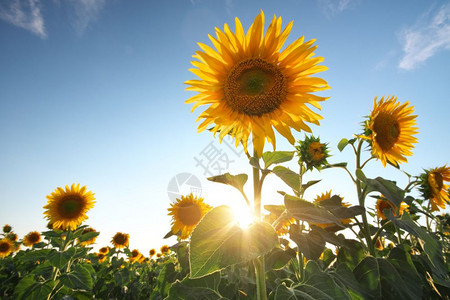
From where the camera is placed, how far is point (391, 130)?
301cm

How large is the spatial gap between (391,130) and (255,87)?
1.95 metres

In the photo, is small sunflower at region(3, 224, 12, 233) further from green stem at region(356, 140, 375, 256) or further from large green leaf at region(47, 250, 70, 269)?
green stem at region(356, 140, 375, 256)

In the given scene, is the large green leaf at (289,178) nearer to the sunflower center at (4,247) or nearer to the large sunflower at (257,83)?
the large sunflower at (257,83)

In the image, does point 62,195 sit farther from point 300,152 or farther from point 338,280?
point 338,280

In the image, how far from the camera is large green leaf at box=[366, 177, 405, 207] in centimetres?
186

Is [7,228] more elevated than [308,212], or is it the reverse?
[7,228]

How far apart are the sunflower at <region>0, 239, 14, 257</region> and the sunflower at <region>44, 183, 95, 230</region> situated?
7.47m

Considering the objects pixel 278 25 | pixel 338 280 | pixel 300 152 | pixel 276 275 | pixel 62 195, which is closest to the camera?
pixel 338 280

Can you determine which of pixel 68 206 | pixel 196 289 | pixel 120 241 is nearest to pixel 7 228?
pixel 120 241

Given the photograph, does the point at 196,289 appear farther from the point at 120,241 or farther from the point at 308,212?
the point at 120,241

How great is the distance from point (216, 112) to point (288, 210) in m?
0.87

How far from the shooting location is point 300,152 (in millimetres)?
2783

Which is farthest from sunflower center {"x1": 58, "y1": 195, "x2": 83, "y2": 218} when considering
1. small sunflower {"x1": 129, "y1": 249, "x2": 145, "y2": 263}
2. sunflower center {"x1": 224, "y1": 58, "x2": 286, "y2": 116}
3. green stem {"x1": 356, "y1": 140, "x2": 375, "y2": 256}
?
small sunflower {"x1": 129, "y1": 249, "x2": 145, "y2": 263}

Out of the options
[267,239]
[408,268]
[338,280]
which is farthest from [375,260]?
[267,239]
